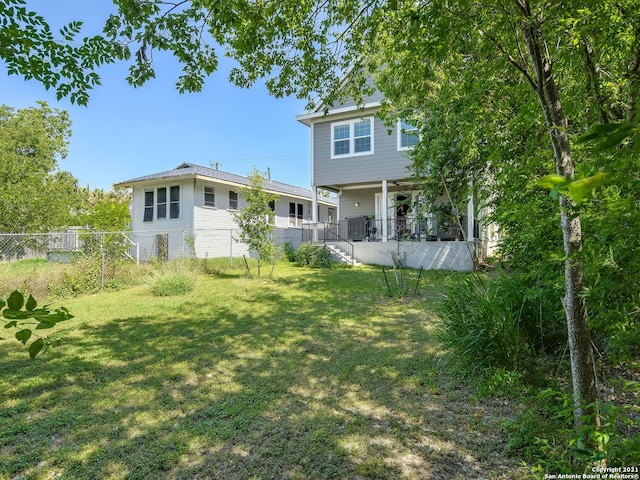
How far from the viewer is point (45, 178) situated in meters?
19.6

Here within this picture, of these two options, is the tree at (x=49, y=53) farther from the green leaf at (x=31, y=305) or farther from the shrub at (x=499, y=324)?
the shrub at (x=499, y=324)

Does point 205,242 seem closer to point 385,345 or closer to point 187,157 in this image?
point 187,157

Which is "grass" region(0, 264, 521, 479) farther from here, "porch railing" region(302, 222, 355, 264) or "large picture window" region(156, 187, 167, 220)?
"large picture window" region(156, 187, 167, 220)

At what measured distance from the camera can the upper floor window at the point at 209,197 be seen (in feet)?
55.5

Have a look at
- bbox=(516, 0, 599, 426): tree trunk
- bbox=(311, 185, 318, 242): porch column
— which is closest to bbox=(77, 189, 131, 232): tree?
bbox=(311, 185, 318, 242): porch column

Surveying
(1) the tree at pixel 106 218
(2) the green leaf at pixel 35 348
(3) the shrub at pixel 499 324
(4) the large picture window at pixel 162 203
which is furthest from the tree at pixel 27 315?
(1) the tree at pixel 106 218

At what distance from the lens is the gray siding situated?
14180 millimetres

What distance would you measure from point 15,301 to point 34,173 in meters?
23.3

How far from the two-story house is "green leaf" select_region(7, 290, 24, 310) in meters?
12.6

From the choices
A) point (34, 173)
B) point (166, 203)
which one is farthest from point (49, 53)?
point (34, 173)

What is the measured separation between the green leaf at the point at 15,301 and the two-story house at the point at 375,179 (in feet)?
41.3

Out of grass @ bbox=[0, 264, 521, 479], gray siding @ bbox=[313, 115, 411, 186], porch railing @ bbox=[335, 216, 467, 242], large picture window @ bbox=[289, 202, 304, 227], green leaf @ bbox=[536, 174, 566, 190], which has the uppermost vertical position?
gray siding @ bbox=[313, 115, 411, 186]

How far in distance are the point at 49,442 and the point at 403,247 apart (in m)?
12.0

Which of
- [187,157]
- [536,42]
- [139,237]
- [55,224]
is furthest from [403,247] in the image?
[55,224]
